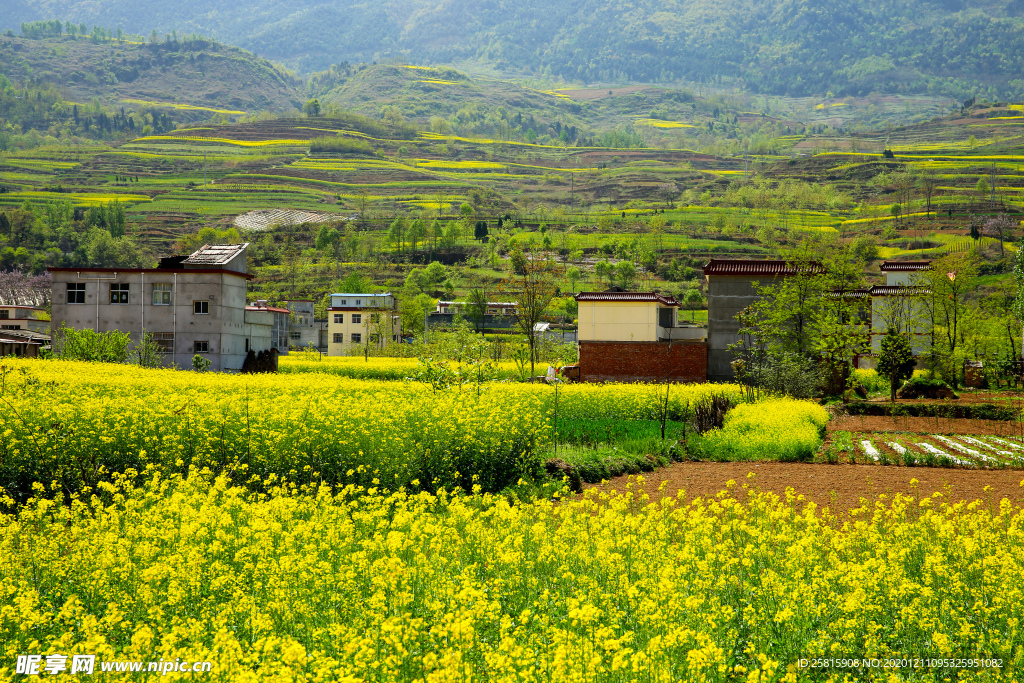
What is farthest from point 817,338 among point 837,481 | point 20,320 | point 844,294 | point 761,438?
point 20,320

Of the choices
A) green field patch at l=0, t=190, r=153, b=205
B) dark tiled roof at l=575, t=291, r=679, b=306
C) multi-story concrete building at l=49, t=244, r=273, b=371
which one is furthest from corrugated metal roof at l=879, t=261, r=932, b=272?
green field patch at l=0, t=190, r=153, b=205

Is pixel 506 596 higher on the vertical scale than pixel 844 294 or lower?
lower

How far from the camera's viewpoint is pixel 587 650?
14.7 feet

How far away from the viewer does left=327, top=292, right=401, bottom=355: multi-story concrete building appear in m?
84.4

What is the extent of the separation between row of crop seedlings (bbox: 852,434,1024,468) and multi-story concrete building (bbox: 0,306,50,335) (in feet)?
291

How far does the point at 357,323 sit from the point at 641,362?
58.1 m

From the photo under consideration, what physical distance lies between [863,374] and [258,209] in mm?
172484

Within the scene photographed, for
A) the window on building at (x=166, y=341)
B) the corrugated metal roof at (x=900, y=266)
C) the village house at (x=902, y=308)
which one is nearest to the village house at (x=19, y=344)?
the window on building at (x=166, y=341)

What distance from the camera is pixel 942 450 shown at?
17.2 meters

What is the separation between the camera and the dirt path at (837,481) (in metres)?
11.8

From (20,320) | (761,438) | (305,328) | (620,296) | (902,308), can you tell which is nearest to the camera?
(761,438)

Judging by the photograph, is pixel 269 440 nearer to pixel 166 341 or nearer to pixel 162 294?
pixel 166 341

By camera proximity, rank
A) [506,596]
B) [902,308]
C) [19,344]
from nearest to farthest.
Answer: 1. [506,596]
2. [902,308]
3. [19,344]

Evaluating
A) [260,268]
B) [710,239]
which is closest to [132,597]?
[260,268]
